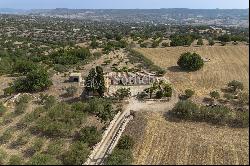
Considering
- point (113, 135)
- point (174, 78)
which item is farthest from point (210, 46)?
point (113, 135)

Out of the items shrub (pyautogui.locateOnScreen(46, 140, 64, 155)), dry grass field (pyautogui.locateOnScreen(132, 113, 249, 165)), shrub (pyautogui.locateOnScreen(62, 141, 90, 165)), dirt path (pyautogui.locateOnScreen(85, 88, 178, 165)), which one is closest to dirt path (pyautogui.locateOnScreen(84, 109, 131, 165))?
dirt path (pyautogui.locateOnScreen(85, 88, 178, 165))

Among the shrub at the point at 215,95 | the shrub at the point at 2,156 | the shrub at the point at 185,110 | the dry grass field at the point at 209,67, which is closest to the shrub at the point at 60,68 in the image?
the dry grass field at the point at 209,67

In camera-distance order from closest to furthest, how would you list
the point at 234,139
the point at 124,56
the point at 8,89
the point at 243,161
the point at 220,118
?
the point at 243,161 < the point at 234,139 < the point at 220,118 < the point at 8,89 < the point at 124,56

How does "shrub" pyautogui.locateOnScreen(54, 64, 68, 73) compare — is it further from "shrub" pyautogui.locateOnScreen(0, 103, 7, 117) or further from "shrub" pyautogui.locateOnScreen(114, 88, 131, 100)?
"shrub" pyautogui.locateOnScreen(0, 103, 7, 117)

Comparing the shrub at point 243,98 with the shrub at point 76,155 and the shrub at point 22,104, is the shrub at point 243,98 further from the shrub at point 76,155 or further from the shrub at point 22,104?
the shrub at point 22,104

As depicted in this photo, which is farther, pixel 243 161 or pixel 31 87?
pixel 31 87

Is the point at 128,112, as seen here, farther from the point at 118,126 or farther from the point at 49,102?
the point at 49,102

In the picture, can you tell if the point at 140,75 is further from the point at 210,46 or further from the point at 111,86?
the point at 210,46
